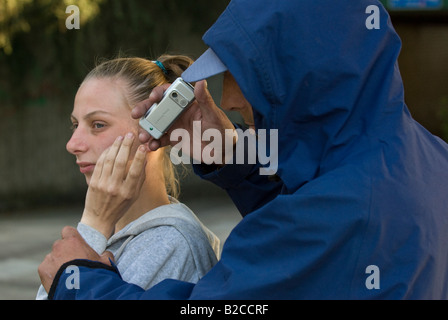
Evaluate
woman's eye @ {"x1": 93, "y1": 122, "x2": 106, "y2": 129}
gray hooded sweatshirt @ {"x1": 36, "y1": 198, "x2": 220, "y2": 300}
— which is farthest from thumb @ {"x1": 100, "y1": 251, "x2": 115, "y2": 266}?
woman's eye @ {"x1": 93, "y1": 122, "x2": 106, "y2": 129}

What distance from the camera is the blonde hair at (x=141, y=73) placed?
2.46m

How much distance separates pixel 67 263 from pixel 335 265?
79cm

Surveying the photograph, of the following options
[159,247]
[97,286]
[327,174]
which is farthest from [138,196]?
[327,174]

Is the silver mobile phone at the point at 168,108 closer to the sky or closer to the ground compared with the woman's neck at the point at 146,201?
closer to the sky

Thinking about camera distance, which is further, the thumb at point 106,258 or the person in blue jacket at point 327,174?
the thumb at point 106,258

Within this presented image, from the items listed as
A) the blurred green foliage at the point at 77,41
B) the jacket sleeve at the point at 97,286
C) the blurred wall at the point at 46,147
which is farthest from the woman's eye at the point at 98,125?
the blurred wall at the point at 46,147

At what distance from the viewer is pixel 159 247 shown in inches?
80.7

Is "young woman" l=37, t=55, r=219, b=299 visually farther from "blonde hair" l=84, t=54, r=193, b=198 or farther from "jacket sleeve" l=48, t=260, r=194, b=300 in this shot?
"jacket sleeve" l=48, t=260, r=194, b=300

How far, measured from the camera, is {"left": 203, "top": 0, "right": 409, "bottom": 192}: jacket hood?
1.58 metres

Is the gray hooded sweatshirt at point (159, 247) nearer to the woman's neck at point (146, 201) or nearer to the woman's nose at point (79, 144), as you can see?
the woman's neck at point (146, 201)

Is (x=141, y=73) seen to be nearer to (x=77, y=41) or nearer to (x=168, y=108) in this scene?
(x=168, y=108)

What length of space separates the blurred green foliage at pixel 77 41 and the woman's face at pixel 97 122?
273 inches

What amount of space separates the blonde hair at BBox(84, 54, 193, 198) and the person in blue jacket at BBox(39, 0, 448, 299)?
0.74m

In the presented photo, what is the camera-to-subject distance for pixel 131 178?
6.68 ft
